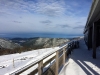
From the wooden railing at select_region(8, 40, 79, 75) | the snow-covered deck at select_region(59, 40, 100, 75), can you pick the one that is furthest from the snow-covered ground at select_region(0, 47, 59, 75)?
the snow-covered deck at select_region(59, 40, 100, 75)

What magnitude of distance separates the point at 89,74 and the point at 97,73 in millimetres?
429

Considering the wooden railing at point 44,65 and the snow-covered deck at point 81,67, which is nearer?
the wooden railing at point 44,65

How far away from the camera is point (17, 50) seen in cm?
1372

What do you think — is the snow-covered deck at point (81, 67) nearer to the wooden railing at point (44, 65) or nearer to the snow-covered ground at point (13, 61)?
the wooden railing at point (44, 65)

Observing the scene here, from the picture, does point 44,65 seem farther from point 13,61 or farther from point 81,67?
point 81,67

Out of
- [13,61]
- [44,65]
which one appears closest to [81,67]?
[13,61]

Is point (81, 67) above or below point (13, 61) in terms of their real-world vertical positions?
below

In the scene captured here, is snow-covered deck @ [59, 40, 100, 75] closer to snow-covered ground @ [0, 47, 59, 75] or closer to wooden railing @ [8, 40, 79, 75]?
wooden railing @ [8, 40, 79, 75]

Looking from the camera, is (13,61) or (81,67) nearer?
(13,61)

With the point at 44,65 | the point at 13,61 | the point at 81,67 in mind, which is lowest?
the point at 81,67

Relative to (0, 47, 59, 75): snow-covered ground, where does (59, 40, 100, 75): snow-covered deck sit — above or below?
below

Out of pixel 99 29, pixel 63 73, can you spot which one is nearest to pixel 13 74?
pixel 63 73

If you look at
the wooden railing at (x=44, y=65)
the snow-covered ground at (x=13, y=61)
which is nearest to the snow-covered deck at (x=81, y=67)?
the wooden railing at (x=44, y=65)

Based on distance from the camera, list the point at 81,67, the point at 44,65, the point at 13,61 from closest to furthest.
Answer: the point at 44,65
the point at 13,61
the point at 81,67
